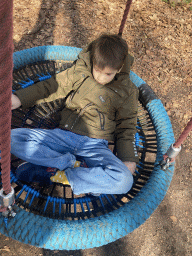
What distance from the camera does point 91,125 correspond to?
1.15 meters

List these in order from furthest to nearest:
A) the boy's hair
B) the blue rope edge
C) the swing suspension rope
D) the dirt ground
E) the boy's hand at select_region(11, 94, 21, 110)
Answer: the dirt ground → the boy's hand at select_region(11, 94, 21, 110) → the boy's hair → the blue rope edge → the swing suspension rope

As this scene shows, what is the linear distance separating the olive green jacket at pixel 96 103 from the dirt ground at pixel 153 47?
51 cm

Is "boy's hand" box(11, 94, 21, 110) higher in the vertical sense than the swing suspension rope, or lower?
lower

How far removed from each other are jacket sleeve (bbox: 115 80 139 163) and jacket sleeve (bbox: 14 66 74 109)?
0.31 metres

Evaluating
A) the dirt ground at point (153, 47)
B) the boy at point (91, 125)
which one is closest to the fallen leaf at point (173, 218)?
the dirt ground at point (153, 47)

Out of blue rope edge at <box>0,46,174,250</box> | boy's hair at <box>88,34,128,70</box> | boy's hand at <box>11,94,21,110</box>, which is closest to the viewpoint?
blue rope edge at <box>0,46,174,250</box>

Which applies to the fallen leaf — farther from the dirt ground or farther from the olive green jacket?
the olive green jacket

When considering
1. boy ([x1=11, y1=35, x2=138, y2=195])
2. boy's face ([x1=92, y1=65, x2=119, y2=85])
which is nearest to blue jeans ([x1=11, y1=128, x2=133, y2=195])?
boy ([x1=11, y1=35, x2=138, y2=195])

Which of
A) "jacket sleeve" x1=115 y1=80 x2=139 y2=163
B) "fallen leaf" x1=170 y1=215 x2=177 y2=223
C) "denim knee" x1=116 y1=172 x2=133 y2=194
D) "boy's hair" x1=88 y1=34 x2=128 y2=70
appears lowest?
"fallen leaf" x1=170 y1=215 x2=177 y2=223

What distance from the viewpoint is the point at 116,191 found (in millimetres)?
1004

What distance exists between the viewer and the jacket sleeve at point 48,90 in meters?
1.14

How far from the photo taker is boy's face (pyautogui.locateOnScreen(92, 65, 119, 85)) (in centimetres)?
100

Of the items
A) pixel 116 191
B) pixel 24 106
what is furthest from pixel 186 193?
pixel 24 106

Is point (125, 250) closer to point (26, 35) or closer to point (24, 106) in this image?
point (24, 106)
